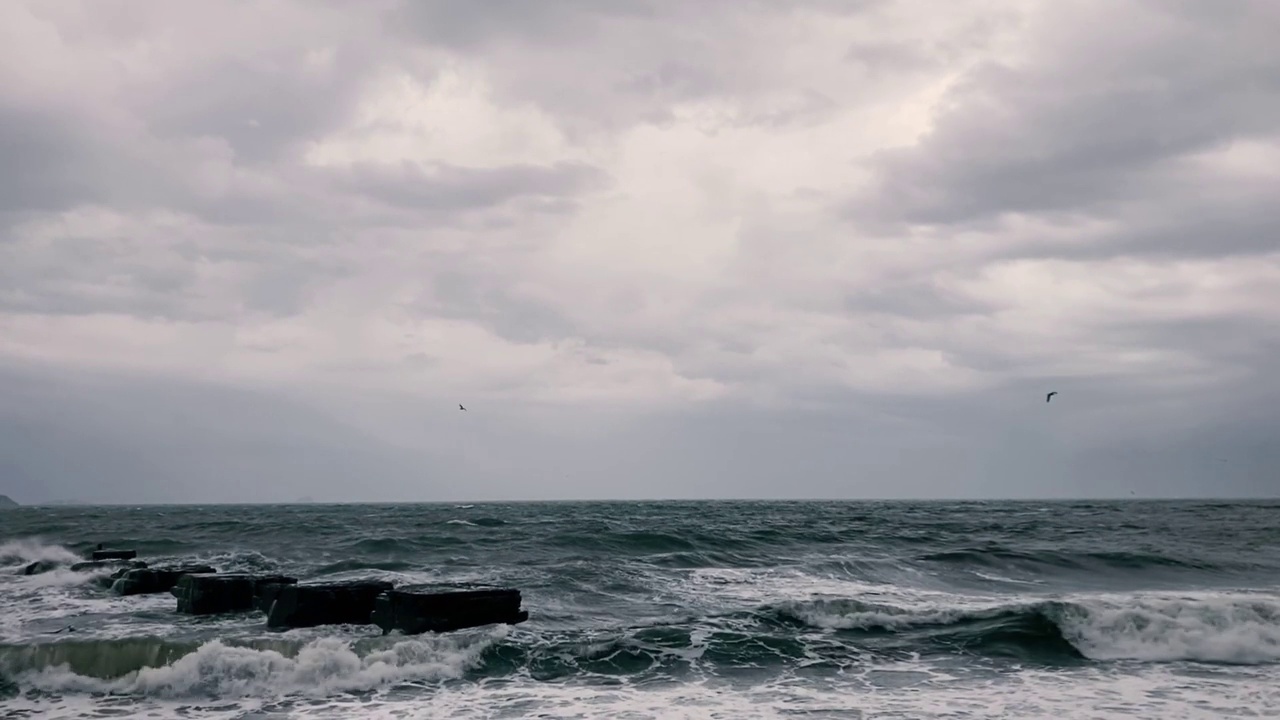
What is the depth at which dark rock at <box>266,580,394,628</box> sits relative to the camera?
17359mm

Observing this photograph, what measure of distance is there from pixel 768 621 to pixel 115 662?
11376mm

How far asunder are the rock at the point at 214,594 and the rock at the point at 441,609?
12.5 ft

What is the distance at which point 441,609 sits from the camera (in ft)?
54.2

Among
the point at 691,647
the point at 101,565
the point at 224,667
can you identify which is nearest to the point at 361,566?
the point at 101,565

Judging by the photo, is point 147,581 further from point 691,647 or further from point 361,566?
point 691,647

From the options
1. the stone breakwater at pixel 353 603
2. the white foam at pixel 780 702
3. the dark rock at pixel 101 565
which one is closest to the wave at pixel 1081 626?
the white foam at pixel 780 702

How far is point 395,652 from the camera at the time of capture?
49.4 feet

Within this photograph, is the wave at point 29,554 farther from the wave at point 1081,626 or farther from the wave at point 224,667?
the wave at point 1081,626

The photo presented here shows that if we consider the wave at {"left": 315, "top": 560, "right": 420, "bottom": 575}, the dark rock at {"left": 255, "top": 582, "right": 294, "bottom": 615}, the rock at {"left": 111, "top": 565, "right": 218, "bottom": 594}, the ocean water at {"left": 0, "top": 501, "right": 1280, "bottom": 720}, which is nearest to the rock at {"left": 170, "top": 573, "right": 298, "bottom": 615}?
the dark rock at {"left": 255, "top": 582, "right": 294, "bottom": 615}

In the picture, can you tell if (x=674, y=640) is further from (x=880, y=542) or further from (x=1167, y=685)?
(x=880, y=542)

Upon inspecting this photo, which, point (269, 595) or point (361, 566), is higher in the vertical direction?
point (269, 595)

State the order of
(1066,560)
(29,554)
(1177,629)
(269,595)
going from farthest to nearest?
1. (29,554)
2. (1066,560)
3. (269,595)
4. (1177,629)

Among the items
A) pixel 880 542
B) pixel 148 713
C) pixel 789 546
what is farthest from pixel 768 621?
pixel 880 542

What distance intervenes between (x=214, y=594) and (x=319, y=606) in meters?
3.41
